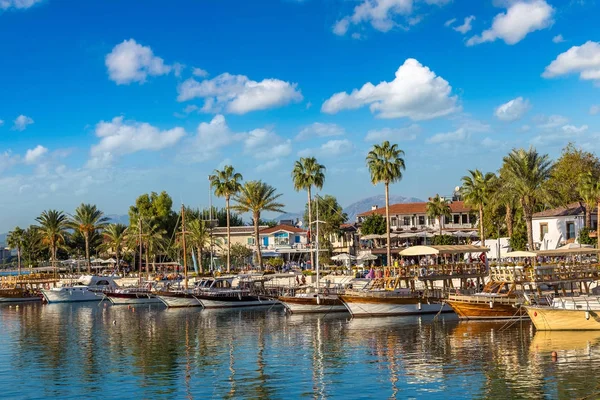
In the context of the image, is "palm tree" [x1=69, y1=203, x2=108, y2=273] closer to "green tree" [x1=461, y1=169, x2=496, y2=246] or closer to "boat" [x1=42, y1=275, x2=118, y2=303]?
"boat" [x1=42, y1=275, x2=118, y2=303]

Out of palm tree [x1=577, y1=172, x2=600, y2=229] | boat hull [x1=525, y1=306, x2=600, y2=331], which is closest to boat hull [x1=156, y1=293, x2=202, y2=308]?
boat hull [x1=525, y1=306, x2=600, y2=331]

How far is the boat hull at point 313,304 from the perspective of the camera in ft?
193

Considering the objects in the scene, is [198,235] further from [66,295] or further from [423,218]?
[423,218]

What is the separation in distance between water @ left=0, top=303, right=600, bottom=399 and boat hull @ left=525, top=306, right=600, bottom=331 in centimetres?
63

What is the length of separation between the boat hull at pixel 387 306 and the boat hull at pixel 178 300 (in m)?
22.3

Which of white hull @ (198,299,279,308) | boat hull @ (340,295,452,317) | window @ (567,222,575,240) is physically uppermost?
window @ (567,222,575,240)

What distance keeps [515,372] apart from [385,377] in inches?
216

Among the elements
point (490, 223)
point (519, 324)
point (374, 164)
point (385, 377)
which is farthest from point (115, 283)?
point (385, 377)

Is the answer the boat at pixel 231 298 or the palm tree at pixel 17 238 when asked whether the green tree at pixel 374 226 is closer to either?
the boat at pixel 231 298

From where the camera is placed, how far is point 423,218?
119 meters

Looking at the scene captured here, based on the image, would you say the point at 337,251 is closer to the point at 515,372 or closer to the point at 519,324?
the point at 519,324

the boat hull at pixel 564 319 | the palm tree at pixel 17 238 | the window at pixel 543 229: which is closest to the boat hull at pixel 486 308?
the boat hull at pixel 564 319

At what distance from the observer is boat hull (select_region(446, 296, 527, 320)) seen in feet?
158

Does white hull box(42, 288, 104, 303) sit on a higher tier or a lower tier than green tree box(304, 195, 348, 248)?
lower
